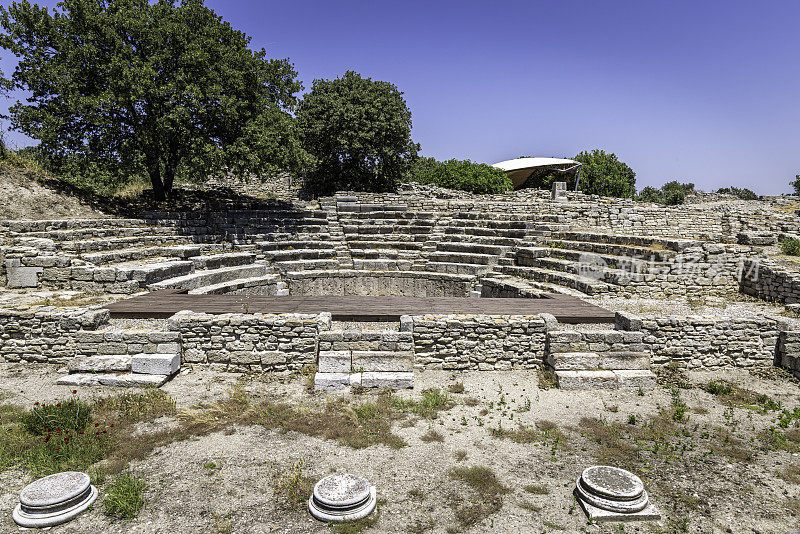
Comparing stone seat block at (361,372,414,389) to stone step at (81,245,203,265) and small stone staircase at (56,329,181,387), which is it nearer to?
small stone staircase at (56,329,181,387)

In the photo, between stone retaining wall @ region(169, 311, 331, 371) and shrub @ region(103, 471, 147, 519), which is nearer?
shrub @ region(103, 471, 147, 519)

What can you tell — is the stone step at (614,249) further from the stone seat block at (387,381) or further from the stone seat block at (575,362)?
the stone seat block at (387,381)

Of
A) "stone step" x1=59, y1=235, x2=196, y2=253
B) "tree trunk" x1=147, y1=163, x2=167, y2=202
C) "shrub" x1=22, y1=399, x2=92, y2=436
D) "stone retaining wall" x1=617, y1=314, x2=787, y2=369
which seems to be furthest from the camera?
"tree trunk" x1=147, y1=163, x2=167, y2=202

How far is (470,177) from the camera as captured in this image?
38.2m

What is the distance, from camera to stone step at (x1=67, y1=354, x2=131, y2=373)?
879cm

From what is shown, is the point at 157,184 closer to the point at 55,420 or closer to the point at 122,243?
the point at 122,243

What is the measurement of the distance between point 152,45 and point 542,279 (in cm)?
1763

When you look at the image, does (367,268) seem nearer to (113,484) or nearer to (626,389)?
(626,389)

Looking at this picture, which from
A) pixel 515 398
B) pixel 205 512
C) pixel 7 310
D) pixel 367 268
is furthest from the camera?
pixel 367 268

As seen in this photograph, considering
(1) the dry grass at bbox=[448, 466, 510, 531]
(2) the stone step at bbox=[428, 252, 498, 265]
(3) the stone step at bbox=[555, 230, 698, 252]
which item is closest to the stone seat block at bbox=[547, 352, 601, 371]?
(1) the dry grass at bbox=[448, 466, 510, 531]


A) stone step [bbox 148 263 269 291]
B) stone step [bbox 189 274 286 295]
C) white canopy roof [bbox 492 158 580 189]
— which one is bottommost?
stone step [bbox 189 274 286 295]

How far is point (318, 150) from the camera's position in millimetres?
31969

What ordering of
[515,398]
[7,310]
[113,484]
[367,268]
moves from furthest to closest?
[367,268] < [7,310] < [515,398] < [113,484]

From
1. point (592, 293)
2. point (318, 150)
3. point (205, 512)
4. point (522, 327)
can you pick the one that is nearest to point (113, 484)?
point (205, 512)
